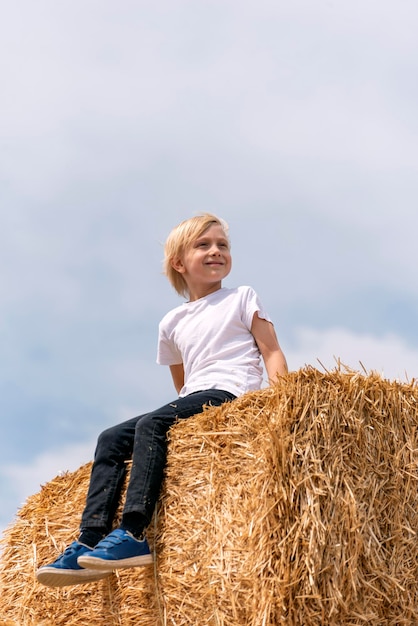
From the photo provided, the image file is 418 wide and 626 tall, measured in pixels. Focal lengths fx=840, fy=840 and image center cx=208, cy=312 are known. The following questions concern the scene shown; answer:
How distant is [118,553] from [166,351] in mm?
1366

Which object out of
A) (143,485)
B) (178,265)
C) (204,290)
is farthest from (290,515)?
(178,265)

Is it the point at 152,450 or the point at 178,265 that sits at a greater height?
the point at 178,265

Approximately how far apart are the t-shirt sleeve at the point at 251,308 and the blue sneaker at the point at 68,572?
1.25 meters

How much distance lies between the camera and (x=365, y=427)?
333cm

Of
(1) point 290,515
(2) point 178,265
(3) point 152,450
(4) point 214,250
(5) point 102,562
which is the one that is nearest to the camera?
(1) point 290,515

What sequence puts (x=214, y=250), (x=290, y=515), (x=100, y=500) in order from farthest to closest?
1. (x=214, y=250)
2. (x=100, y=500)
3. (x=290, y=515)

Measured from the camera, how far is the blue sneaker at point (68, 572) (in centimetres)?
333

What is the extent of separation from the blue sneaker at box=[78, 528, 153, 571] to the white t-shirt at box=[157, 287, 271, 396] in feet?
2.53

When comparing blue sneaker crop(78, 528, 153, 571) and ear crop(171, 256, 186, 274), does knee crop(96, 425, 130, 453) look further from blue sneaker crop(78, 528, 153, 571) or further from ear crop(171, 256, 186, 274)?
ear crop(171, 256, 186, 274)

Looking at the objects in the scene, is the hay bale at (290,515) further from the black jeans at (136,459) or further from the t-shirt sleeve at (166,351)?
the t-shirt sleeve at (166,351)

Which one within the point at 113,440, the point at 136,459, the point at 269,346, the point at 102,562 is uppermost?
the point at 269,346

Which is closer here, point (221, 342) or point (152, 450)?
point (152, 450)

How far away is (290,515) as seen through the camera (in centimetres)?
300

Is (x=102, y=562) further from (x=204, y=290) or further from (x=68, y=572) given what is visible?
(x=204, y=290)
